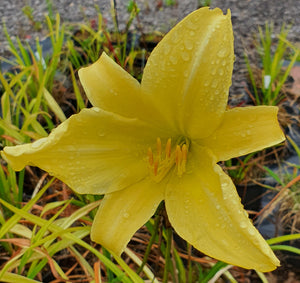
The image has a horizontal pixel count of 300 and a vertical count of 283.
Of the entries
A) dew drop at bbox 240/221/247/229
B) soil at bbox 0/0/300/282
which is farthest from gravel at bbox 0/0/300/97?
dew drop at bbox 240/221/247/229

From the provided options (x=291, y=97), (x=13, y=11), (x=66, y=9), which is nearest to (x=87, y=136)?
(x=291, y=97)

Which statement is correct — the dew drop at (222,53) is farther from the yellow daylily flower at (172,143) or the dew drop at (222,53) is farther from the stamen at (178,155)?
the stamen at (178,155)

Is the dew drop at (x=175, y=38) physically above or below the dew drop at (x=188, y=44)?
above

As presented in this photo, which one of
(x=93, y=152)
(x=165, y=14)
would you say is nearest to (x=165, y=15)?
(x=165, y=14)

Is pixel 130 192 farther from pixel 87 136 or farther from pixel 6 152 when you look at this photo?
pixel 6 152

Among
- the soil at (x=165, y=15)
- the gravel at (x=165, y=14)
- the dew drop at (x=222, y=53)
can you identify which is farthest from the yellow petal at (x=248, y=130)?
the gravel at (x=165, y=14)

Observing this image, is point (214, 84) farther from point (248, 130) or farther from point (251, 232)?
point (251, 232)
